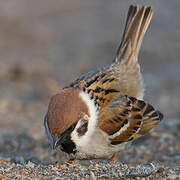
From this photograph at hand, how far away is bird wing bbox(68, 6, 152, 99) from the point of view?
663 centimetres

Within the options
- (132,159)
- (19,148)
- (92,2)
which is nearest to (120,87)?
(132,159)

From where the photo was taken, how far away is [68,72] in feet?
42.8

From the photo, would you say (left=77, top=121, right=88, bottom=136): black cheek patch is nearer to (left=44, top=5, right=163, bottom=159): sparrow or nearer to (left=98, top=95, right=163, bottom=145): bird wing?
(left=44, top=5, right=163, bottom=159): sparrow

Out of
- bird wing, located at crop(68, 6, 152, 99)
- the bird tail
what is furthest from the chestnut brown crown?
the bird tail

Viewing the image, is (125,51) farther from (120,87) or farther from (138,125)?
(138,125)

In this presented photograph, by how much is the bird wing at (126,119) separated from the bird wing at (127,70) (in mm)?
297

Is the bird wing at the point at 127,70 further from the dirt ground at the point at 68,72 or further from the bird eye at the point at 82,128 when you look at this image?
the dirt ground at the point at 68,72

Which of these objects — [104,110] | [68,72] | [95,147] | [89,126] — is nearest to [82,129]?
[89,126]

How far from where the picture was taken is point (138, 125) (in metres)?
6.79

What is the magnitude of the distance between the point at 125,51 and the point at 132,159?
1884mm

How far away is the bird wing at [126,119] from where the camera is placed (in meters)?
6.20

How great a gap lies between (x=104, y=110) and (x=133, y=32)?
221cm

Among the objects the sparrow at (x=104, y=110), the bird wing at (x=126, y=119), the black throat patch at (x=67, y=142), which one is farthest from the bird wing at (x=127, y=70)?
the black throat patch at (x=67, y=142)

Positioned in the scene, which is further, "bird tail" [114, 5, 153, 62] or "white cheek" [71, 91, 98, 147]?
"bird tail" [114, 5, 153, 62]
